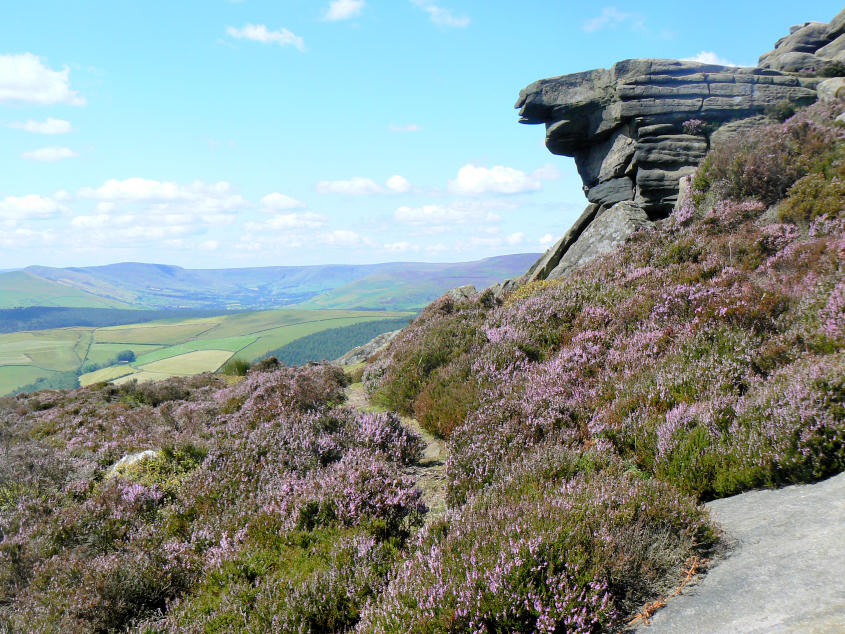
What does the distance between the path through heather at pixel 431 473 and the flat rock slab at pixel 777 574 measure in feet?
7.93

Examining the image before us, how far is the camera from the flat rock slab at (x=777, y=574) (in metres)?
2.50

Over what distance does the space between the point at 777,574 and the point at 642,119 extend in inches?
759

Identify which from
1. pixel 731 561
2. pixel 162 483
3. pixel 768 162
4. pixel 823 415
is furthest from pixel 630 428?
pixel 768 162

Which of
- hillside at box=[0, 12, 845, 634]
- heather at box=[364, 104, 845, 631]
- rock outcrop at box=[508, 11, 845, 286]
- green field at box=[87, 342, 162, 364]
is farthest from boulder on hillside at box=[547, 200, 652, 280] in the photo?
green field at box=[87, 342, 162, 364]

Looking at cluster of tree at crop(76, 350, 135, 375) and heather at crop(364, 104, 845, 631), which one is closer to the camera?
heather at crop(364, 104, 845, 631)

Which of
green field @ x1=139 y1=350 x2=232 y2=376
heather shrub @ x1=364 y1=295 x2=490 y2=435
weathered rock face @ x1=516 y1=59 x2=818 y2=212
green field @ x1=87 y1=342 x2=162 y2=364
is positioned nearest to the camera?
heather shrub @ x1=364 y1=295 x2=490 y2=435

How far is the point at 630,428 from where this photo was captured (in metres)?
5.36

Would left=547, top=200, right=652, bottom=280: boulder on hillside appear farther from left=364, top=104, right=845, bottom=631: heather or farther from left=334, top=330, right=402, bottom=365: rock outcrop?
left=334, top=330, right=402, bottom=365: rock outcrop

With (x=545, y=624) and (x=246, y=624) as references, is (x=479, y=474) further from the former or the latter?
(x=246, y=624)

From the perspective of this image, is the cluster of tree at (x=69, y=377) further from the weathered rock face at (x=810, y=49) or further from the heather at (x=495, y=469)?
the weathered rock face at (x=810, y=49)

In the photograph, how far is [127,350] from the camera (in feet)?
472

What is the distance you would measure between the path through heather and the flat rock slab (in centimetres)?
242

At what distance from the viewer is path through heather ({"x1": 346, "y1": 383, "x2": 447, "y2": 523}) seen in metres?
5.30

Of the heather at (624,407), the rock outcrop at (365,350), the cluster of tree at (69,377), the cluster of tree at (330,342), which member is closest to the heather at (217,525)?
the heather at (624,407)
